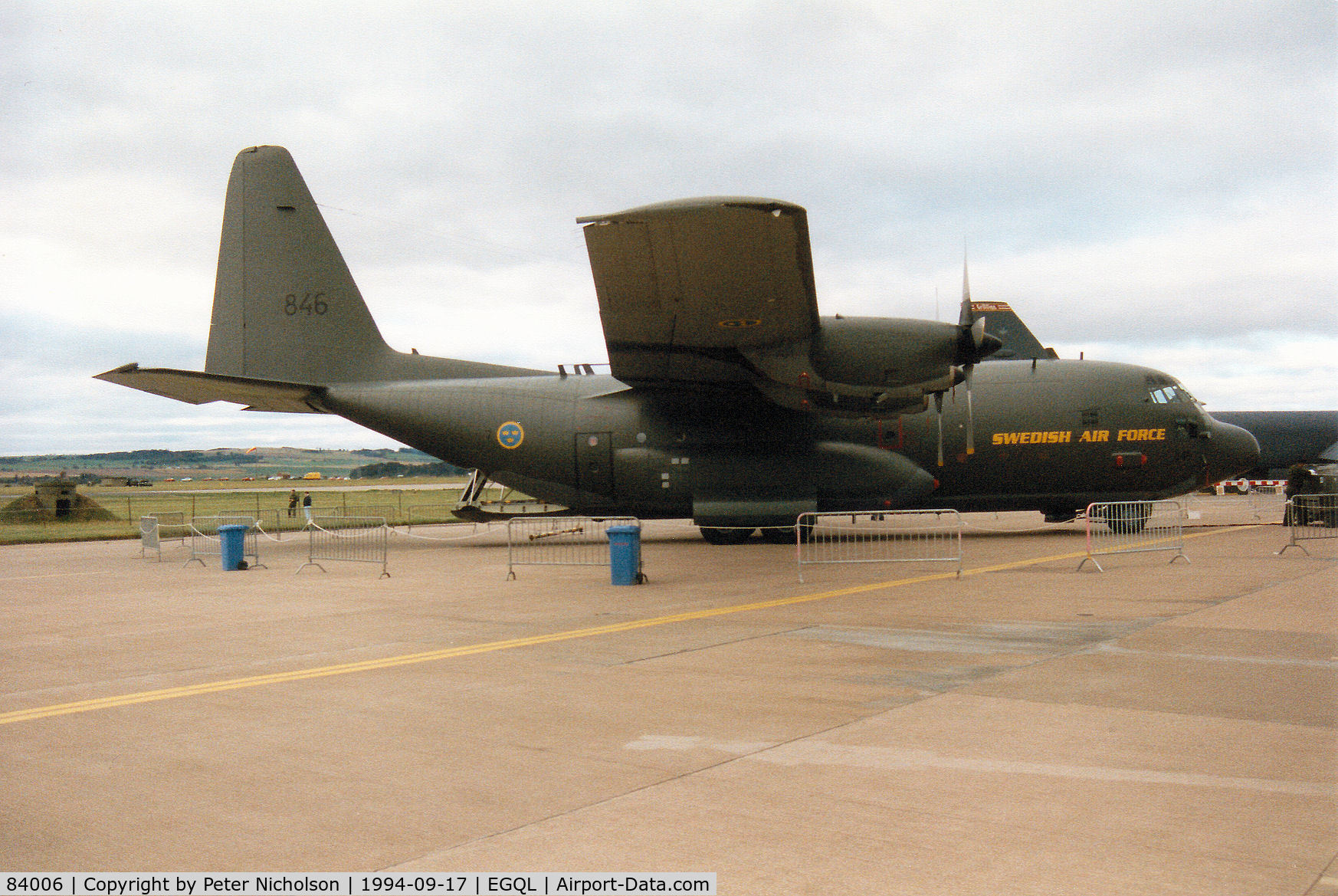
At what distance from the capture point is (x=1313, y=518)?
21891mm

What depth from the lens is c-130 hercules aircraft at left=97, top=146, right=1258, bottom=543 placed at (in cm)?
1886

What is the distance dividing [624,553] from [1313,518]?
60.2ft

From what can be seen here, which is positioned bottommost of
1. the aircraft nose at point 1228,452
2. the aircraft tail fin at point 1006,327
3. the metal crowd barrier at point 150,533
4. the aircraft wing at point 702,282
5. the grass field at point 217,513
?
the grass field at point 217,513

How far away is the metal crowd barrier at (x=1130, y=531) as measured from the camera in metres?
15.5

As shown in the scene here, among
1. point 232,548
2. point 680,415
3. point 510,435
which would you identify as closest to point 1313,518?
point 680,415

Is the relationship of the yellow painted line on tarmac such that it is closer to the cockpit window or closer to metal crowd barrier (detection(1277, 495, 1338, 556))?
the cockpit window

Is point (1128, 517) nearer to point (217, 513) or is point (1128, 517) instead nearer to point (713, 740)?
point (713, 740)

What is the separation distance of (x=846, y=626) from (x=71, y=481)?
3556cm

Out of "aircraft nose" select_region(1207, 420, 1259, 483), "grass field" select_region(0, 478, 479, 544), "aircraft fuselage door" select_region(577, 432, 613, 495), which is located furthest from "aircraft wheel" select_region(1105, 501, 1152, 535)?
"grass field" select_region(0, 478, 479, 544)

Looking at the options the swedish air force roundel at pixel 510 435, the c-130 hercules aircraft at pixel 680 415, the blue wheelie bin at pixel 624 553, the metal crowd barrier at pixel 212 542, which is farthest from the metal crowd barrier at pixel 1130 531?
the metal crowd barrier at pixel 212 542

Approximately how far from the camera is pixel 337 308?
68.7 feet

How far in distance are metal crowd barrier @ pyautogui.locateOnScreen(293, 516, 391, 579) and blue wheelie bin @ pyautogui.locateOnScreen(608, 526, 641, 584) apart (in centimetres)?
444

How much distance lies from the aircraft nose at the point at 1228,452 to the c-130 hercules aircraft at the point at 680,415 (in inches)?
2.1

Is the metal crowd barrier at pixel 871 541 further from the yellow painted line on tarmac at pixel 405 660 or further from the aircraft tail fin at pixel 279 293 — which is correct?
the aircraft tail fin at pixel 279 293
